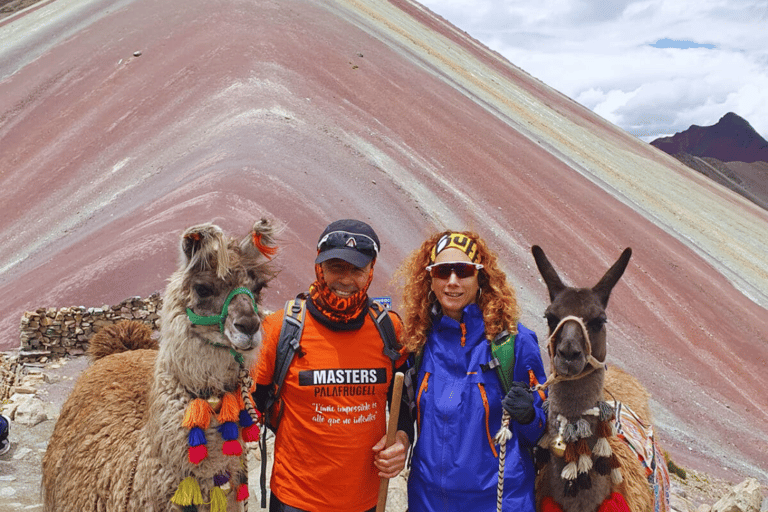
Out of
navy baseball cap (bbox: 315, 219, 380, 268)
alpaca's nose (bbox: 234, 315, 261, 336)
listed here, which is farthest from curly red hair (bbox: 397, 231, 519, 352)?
alpaca's nose (bbox: 234, 315, 261, 336)

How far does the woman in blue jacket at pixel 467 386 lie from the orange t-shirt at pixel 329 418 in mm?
192

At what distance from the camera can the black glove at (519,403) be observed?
2365mm

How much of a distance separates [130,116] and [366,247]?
48.4 feet

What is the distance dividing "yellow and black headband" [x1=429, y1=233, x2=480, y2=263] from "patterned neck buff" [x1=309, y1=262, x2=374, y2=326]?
1.17 feet

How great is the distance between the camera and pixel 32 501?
15.2 feet

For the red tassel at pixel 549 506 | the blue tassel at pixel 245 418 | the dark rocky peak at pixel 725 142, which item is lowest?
the red tassel at pixel 549 506

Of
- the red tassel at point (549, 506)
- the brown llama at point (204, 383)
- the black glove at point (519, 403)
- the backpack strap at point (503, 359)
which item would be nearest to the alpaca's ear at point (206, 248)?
the brown llama at point (204, 383)

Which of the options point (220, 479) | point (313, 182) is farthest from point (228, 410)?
point (313, 182)

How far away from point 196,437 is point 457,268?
1.31 m

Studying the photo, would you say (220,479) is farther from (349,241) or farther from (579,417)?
(579,417)

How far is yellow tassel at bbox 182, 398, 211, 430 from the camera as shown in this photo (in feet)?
8.29

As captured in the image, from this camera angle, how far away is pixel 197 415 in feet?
8.31

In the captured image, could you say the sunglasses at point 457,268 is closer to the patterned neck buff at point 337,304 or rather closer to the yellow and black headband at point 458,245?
the yellow and black headband at point 458,245

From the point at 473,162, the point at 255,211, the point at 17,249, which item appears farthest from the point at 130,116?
the point at 473,162
